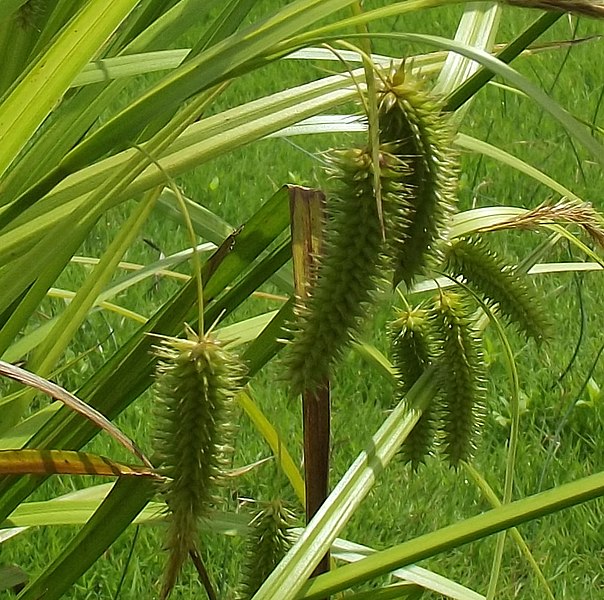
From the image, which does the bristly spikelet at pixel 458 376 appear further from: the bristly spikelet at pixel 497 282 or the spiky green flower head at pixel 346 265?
the spiky green flower head at pixel 346 265

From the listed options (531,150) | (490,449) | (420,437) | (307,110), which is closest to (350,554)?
(420,437)

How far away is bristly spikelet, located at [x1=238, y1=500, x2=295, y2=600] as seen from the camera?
2.93ft

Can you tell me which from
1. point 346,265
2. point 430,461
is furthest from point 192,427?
point 430,461

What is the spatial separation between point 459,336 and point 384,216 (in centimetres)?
27

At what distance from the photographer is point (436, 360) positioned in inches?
35.2

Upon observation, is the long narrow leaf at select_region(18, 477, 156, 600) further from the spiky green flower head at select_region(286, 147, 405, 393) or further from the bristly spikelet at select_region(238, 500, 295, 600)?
the spiky green flower head at select_region(286, 147, 405, 393)

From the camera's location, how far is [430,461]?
210 cm

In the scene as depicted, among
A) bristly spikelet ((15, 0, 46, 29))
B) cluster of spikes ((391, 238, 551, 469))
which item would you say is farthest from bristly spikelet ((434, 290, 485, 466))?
bristly spikelet ((15, 0, 46, 29))

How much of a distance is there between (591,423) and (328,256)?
5.58 ft

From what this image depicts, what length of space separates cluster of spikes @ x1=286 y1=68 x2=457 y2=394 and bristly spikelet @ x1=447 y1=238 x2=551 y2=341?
7.3 inches

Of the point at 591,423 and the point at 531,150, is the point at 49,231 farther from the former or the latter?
the point at 531,150

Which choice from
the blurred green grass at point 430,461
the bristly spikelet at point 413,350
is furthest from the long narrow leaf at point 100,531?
the blurred green grass at point 430,461

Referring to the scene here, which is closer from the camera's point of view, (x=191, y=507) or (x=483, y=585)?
(x=191, y=507)

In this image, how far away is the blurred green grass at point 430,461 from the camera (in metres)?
1.82
